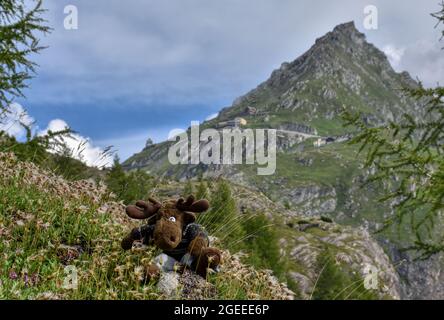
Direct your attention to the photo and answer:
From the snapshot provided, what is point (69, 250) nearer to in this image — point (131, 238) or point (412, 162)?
point (131, 238)

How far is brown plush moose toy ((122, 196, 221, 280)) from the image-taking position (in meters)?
5.16

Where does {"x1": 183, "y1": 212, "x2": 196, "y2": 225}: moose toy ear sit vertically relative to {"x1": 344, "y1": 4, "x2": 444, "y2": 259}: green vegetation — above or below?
below

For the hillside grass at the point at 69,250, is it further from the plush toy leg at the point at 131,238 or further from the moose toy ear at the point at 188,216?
the moose toy ear at the point at 188,216

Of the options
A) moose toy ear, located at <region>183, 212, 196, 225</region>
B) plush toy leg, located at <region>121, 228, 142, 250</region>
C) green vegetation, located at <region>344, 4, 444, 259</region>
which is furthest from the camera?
green vegetation, located at <region>344, 4, 444, 259</region>

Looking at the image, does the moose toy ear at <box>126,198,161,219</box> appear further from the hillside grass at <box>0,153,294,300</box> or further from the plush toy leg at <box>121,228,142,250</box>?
the hillside grass at <box>0,153,294,300</box>

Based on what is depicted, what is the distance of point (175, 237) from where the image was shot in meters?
5.22

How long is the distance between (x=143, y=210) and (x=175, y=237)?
2.23 feet

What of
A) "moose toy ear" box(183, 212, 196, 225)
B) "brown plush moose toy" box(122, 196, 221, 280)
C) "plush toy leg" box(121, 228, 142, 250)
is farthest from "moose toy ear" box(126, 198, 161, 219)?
"moose toy ear" box(183, 212, 196, 225)

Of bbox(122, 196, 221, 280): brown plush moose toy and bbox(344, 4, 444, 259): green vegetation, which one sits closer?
bbox(122, 196, 221, 280): brown plush moose toy

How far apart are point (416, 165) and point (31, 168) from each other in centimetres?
722

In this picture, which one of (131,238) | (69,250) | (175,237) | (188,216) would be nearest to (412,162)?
(188,216)

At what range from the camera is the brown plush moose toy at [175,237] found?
516cm
